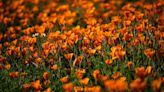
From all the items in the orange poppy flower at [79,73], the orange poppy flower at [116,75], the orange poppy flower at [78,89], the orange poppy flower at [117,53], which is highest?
the orange poppy flower at [117,53]

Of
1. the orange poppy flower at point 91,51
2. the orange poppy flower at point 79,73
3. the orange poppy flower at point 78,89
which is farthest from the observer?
the orange poppy flower at point 91,51

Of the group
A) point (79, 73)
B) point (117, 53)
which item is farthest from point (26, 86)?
point (117, 53)

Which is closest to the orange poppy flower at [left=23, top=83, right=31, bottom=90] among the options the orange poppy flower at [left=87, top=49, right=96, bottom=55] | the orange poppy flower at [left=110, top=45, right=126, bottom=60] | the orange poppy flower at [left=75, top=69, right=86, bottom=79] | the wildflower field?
the wildflower field

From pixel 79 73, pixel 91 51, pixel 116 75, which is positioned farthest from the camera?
pixel 91 51

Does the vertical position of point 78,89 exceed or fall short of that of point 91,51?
it falls short

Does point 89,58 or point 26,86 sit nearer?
point 26,86

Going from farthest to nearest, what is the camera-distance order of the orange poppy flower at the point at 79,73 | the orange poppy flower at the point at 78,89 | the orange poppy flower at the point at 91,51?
1. the orange poppy flower at the point at 91,51
2. the orange poppy flower at the point at 79,73
3. the orange poppy flower at the point at 78,89

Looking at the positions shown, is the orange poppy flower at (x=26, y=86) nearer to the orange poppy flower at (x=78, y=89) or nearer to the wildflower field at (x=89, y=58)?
the wildflower field at (x=89, y=58)

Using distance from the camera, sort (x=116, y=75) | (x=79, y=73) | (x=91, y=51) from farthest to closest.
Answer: (x=91, y=51), (x=79, y=73), (x=116, y=75)

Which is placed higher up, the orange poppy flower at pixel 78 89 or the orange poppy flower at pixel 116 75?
the orange poppy flower at pixel 116 75

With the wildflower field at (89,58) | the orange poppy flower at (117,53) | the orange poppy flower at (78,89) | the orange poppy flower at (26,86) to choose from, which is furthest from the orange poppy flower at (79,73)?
the orange poppy flower at (26,86)

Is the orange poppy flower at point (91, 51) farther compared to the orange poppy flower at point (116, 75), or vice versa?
the orange poppy flower at point (91, 51)

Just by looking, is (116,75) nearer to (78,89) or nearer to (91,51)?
(78,89)
